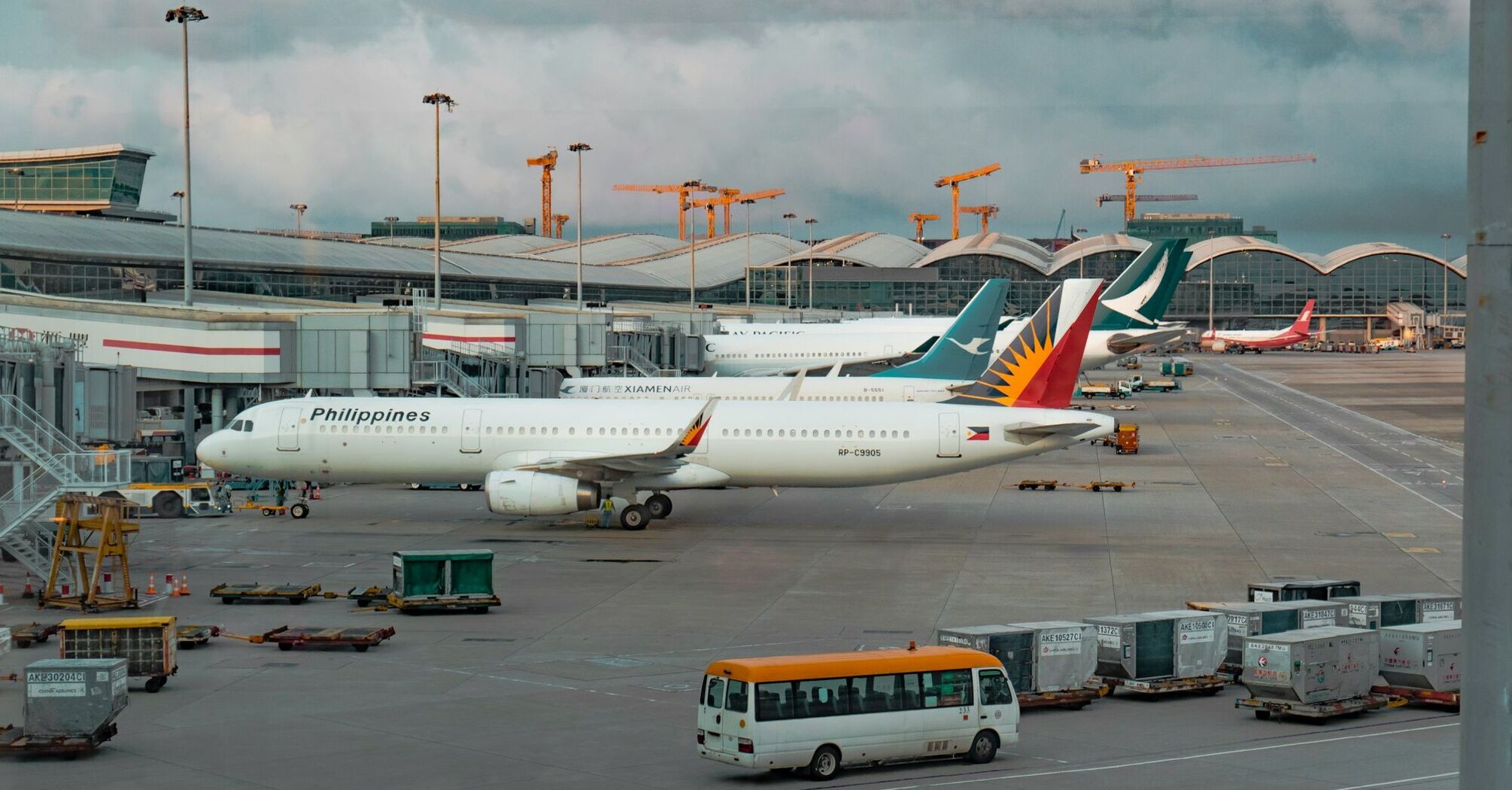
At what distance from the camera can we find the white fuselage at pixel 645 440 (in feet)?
156

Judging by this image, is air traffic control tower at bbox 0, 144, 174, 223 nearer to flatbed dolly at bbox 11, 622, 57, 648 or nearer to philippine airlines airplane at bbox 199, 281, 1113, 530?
philippine airlines airplane at bbox 199, 281, 1113, 530

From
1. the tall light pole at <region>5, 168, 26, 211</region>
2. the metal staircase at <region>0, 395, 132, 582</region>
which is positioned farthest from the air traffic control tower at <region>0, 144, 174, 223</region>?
the metal staircase at <region>0, 395, 132, 582</region>

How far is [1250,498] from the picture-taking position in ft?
189

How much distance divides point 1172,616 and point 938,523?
23.4 meters

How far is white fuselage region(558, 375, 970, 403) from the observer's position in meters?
66.4

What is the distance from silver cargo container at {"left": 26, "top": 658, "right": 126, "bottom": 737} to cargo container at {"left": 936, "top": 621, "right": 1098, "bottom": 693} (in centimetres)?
1292

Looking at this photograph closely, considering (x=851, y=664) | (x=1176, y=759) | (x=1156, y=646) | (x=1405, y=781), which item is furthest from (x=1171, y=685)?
(x=851, y=664)

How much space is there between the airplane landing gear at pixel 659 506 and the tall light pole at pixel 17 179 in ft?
184

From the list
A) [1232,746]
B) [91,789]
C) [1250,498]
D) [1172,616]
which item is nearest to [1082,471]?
[1250,498]

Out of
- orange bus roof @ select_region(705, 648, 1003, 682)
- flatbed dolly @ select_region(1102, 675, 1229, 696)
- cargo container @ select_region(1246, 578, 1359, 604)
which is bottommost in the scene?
flatbed dolly @ select_region(1102, 675, 1229, 696)

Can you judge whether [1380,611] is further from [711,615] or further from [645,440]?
[645,440]

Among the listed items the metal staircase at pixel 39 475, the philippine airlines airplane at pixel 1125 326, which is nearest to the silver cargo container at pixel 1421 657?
the metal staircase at pixel 39 475

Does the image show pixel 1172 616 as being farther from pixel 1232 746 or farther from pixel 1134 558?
pixel 1134 558

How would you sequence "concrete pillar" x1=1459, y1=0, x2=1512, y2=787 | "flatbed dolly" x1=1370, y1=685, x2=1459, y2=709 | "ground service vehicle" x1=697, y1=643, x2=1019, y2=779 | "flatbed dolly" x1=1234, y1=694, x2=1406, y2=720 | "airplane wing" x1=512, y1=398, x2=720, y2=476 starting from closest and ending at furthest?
"concrete pillar" x1=1459, y1=0, x2=1512, y2=787
"ground service vehicle" x1=697, y1=643, x2=1019, y2=779
"flatbed dolly" x1=1234, y1=694, x2=1406, y2=720
"flatbed dolly" x1=1370, y1=685, x2=1459, y2=709
"airplane wing" x1=512, y1=398, x2=720, y2=476
